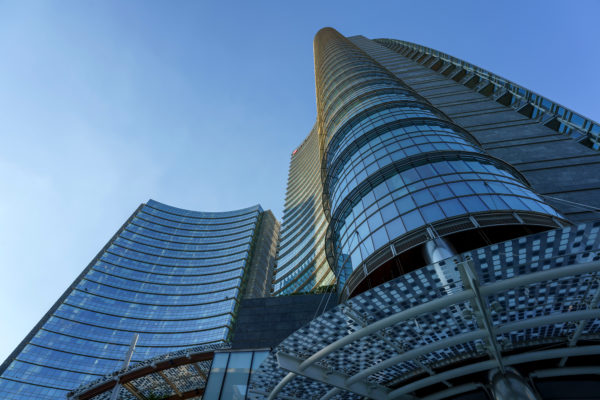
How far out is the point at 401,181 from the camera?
676 inches

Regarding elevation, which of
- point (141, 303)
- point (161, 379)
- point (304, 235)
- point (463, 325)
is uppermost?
point (304, 235)

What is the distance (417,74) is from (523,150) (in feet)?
118

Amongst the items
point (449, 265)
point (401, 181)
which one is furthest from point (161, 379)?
point (449, 265)

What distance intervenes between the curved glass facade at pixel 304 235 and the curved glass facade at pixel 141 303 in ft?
82.0

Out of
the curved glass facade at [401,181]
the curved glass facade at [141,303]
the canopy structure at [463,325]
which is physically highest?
the curved glass facade at [141,303]

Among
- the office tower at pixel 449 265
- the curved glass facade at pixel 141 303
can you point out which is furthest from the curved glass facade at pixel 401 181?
the curved glass facade at pixel 141 303

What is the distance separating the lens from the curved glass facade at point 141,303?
69.3 m

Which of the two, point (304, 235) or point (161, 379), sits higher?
point (304, 235)

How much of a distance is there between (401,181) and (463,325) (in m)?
8.98

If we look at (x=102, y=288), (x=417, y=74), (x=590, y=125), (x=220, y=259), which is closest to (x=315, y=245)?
(x=417, y=74)

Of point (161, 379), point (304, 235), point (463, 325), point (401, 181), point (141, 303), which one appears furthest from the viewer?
point (141, 303)

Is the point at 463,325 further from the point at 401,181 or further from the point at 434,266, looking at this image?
the point at 401,181

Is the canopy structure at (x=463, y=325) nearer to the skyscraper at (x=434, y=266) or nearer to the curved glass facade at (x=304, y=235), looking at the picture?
the skyscraper at (x=434, y=266)

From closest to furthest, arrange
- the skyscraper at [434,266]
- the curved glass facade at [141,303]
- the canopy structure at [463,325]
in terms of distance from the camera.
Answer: the canopy structure at [463,325] < the skyscraper at [434,266] < the curved glass facade at [141,303]
